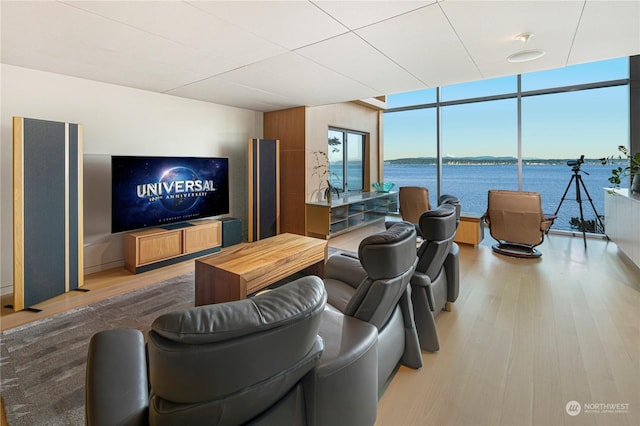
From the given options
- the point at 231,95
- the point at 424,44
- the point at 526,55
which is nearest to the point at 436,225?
the point at 424,44

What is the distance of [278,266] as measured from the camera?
8.96ft

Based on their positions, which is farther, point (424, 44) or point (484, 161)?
point (484, 161)

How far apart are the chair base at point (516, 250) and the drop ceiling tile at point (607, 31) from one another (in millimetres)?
2371

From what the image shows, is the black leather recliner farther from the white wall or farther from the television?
the white wall

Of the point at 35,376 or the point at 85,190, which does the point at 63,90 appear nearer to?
the point at 85,190

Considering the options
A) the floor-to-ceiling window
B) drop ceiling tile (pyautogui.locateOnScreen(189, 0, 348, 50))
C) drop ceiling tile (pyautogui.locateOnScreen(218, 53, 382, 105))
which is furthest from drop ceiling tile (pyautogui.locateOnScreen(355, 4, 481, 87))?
the floor-to-ceiling window

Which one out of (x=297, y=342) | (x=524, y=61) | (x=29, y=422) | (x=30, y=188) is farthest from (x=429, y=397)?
(x=30, y=188)

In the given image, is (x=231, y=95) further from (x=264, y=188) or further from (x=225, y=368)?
→ (x=225, y=368)

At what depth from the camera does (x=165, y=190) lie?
4.12 meters

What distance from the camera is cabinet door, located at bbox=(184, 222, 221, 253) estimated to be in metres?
4.24

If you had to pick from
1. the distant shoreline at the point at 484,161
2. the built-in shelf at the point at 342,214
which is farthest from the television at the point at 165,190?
the distant shoreline at the point at 484,161

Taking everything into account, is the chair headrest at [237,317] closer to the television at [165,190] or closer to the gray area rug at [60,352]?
the gray area rug at [60,352]

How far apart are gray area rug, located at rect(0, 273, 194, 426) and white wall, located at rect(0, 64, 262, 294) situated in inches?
46.4

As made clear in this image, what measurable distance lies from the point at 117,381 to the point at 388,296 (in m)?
1.11
